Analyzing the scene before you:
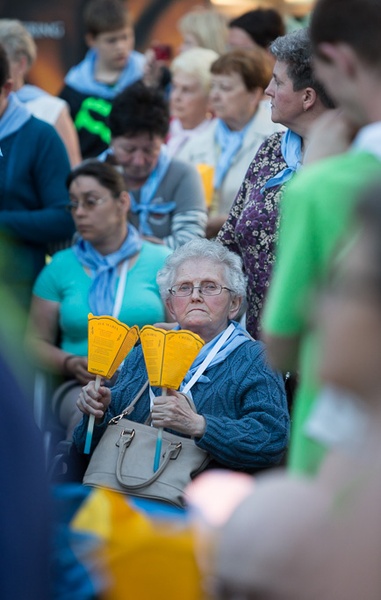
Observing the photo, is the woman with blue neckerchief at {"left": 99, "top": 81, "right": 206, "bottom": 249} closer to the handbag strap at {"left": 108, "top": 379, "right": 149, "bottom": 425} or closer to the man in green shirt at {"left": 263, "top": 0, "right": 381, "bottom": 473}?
the handbag strap at {"left": 108, "top": 379, "right": 149, "bottom": 425}

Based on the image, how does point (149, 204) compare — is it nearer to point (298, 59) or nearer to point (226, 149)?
point (226, 149)

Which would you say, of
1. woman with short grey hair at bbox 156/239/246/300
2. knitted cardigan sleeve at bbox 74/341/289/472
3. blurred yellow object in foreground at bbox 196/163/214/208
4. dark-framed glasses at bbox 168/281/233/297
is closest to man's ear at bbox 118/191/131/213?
blurred yellow object in foreground at bbox 196/163/214/208

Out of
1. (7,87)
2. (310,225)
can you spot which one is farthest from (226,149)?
(310,225)

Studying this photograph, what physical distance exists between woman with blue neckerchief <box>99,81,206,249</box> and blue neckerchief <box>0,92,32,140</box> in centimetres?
54

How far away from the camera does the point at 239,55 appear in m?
6.22

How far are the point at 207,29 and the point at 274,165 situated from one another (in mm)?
3403

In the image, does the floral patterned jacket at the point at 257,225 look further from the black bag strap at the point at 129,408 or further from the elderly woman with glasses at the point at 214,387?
the black bag strap at the point at 129,408

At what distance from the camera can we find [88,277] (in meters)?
5.49

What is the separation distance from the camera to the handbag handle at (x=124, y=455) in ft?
12.8

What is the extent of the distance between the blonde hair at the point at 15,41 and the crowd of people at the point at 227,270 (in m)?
0.01

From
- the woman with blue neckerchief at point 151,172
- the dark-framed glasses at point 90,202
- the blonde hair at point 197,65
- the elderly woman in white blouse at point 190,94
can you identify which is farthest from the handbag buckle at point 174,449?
the blonde hair at point 197,65

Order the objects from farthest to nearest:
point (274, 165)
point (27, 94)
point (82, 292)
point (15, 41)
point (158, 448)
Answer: point (27, 94) < point (15, 41) < point (82, 292) < point (274, 165) < point (158, 448)

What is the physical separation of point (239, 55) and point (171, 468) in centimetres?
299

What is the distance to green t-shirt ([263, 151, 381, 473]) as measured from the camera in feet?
7.20
